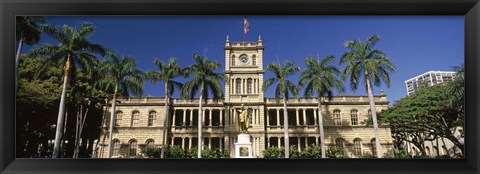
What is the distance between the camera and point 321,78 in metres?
16.2

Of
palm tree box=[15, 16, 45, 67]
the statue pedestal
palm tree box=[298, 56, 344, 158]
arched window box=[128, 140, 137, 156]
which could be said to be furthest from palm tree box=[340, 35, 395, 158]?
arched window box=[128, 140, 137, 156]

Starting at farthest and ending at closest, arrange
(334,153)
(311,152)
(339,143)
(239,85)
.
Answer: (339,143), (239,85), (334,153), (311,152)

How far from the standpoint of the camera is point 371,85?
14.3 m

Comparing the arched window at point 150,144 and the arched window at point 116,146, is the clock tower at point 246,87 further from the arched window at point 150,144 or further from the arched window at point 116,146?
the arched window at point 116,146

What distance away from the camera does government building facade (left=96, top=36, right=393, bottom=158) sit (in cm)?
2078

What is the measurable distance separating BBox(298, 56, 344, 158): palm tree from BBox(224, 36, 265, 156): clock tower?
4552 mm

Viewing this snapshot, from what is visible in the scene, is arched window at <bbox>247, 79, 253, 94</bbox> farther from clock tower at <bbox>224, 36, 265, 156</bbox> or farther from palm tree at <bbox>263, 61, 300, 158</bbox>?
palm tree at <bbox>263, 61, 300, 158</bbox>
